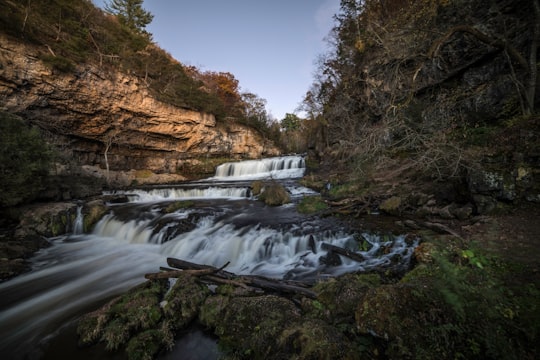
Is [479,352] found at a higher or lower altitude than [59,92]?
lower

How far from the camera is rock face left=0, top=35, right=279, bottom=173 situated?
1230 cm

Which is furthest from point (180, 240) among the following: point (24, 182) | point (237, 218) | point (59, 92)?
point (59, 92)

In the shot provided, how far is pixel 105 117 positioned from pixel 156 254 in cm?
1627

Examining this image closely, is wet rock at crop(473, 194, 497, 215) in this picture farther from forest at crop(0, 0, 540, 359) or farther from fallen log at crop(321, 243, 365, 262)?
fallen log at crop(321, 243, 365, 262)

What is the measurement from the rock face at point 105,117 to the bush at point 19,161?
21.6 ft

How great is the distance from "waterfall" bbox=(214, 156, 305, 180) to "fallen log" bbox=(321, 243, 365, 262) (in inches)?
611

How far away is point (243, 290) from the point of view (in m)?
3.43

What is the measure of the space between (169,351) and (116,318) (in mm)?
1012

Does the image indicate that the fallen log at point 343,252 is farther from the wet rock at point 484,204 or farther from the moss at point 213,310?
the wet rock at point 484,204

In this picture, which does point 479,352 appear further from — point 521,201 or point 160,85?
point 160,85

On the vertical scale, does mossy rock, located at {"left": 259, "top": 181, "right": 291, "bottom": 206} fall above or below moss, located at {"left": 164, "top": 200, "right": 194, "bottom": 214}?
above

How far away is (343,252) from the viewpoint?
4.89m

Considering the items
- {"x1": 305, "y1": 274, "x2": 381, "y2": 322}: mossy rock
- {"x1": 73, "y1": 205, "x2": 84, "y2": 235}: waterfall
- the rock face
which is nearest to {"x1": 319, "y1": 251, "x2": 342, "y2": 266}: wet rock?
{"x1": 305, "y1": 274, "x2": 381, "y2": 322}: mossy rock

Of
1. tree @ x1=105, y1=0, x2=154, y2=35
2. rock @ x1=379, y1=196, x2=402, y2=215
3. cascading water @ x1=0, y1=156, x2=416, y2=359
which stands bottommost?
cascading water @ x1=0, y1=156, x2=416, y2=359
